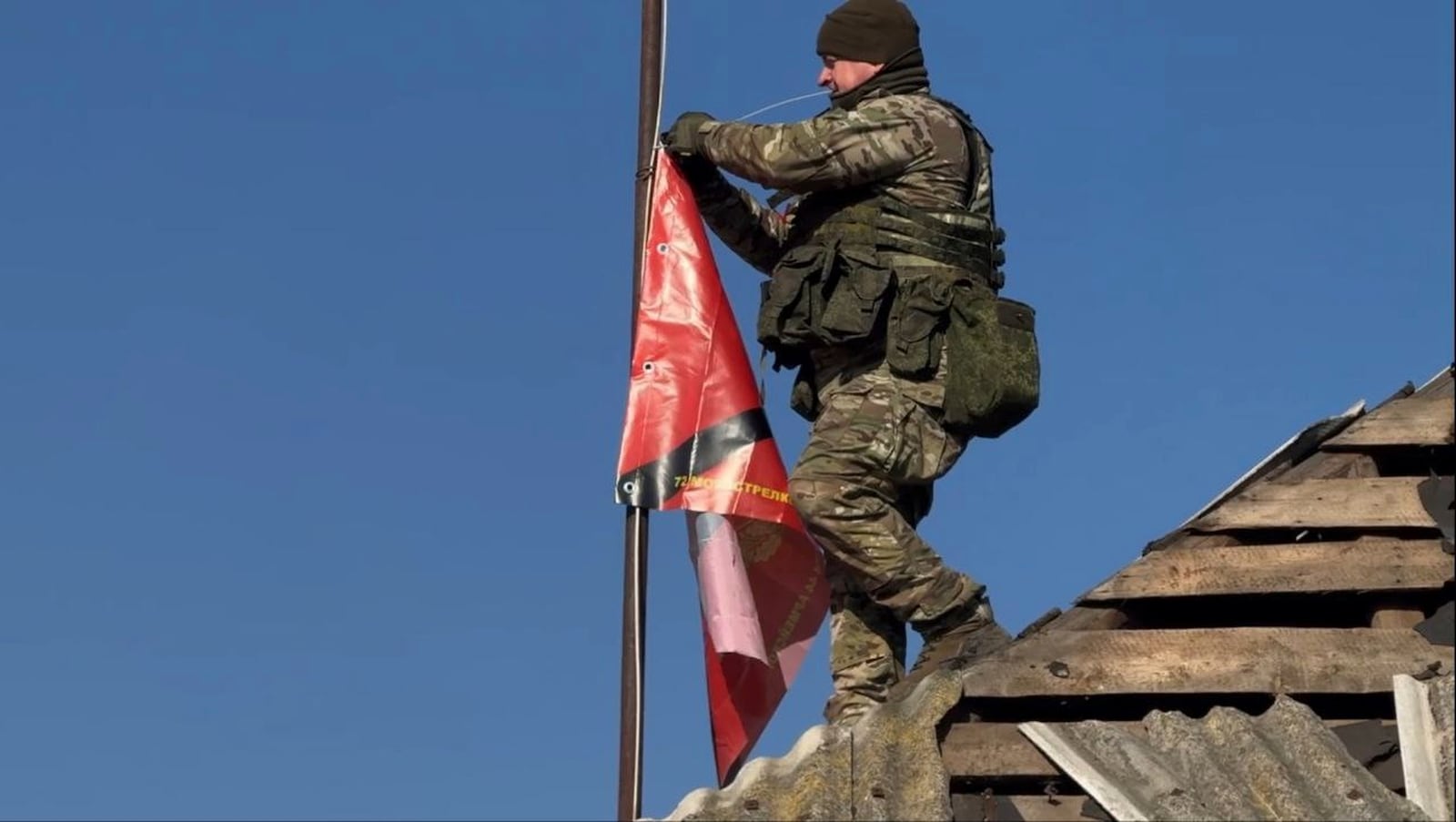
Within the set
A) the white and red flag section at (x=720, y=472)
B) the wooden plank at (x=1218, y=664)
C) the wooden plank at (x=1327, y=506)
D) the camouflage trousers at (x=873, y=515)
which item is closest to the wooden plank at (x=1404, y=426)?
the wooden plank at (x=1327, y=506)

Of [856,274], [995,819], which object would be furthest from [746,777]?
[856,274]

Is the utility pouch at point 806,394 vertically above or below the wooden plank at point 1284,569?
above

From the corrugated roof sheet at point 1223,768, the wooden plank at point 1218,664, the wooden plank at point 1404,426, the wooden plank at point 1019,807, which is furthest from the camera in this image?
the wooden plank at point 1404,426

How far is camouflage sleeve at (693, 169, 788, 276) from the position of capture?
9.87m

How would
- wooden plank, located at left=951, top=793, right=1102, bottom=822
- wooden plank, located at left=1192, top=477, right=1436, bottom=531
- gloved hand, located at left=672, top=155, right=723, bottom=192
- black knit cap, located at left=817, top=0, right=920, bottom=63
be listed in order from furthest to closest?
gloved hand, located at left=672, top=155, right=723, bottom=192
black knit cap, located at left=817, top=0, right=920, bottom=63
wooden plank, located at left=1192, top=477, right=1436, bottom=531
wooden plank, located at left=951, top=793, right=1102, bottom=822

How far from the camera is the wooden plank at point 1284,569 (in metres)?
7.96

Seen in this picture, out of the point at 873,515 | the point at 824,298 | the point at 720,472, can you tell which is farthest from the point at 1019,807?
the point at 720,472

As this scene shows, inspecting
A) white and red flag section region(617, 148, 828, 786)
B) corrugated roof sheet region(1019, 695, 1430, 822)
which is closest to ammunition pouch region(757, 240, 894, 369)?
white and red flag section region(617, 148, 828, 786)

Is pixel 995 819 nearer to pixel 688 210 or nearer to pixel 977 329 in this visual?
pixel 977 329

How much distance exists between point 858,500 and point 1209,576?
50.7 inches

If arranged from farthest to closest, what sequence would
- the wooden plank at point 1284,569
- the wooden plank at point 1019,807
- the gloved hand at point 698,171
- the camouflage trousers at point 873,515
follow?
the gloved hand at point 698,171
the camouflage trousers at point 873,515
the wooden plank at point 1284,569
the wooden plank at point 1019,807

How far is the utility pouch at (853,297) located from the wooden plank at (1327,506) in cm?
140

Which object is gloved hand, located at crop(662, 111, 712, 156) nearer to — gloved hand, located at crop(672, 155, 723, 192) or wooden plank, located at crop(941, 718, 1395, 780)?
gloved hand, located at crop(672, 155, 723, 192)

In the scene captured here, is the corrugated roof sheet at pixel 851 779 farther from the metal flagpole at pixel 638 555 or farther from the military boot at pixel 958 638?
the metal flagpole at pixel 638 555
